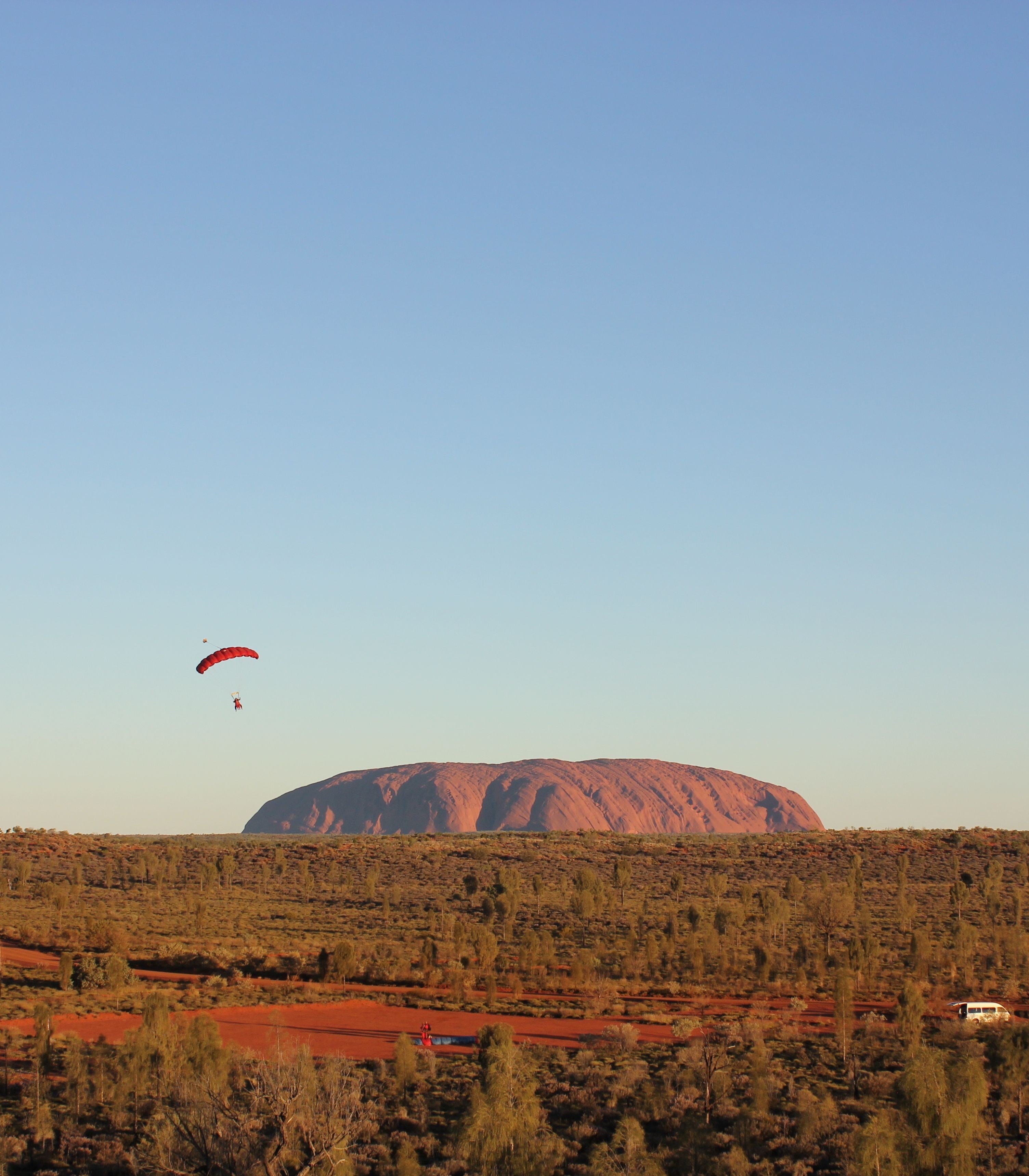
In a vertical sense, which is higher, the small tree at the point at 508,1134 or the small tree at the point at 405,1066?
the small tree at the point at 405,1066

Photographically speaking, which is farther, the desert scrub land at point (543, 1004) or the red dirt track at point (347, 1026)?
the red dirt track at point (347, 1026)

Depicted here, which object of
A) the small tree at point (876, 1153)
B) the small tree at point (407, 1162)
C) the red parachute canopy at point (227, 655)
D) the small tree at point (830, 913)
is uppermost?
the red parachute canopy at point (227, 655)

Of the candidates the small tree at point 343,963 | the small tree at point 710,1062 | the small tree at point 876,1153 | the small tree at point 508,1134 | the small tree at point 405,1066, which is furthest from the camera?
the small tree at point 343,963

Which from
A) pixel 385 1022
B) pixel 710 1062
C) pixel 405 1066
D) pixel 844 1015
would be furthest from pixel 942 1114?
pixel 385 1022

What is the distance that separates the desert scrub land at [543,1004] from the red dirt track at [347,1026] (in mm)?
1189

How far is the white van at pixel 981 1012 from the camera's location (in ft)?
124

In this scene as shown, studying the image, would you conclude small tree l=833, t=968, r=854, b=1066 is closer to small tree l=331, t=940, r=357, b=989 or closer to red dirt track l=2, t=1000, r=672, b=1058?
red dirt track l=2, t=1000, r=672, b=1058

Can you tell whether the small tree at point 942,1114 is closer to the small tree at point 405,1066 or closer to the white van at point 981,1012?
the white van at point 981,1012

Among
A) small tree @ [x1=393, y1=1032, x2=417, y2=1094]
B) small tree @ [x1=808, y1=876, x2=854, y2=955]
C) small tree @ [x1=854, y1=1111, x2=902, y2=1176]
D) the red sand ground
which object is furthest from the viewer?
small tree @ [x1=808, y1=876, x2=854, y2=955]

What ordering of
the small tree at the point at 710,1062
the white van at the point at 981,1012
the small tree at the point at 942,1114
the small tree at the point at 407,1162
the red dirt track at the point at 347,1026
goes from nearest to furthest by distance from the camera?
the small tree at the point at 942,1114, the small tree at the point at 407,1162, the small tree at the point at 710,1062, the red dirt track at the point at 347,1026, the white van at the point at 981,1012

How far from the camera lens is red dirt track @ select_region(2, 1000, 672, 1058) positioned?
36.3 metres

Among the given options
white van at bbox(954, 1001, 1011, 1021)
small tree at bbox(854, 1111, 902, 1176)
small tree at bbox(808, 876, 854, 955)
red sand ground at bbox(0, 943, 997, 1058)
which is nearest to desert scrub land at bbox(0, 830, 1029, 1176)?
small tree at bbox(854, 1111, 902, 1176)

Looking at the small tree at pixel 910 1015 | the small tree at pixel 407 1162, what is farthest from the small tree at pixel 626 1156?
Answer: the small tree at pixel 910 1015

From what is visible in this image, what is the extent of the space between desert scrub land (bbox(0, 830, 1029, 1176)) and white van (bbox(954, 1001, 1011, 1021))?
1168 millimetres
